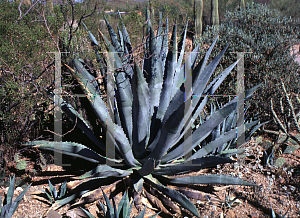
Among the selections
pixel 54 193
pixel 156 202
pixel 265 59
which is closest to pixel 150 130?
pixel 156 202

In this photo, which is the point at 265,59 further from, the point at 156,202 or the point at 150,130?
the point at 156,202

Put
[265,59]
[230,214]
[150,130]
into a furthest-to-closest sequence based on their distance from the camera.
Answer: [265,59] < [150,130] < [230,214]

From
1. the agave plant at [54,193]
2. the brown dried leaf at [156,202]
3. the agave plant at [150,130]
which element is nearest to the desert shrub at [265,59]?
the agave plant at [150,130]

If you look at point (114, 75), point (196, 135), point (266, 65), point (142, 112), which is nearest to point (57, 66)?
point (114, 75)

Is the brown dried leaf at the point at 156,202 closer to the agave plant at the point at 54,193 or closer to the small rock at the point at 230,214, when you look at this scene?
the small rock at the point at 230,214

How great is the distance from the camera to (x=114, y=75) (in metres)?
2.08

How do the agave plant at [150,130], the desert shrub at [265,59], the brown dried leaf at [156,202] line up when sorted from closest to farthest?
the agave plant at [150,130]
the brown dried leaf at [156,202]
the desert shrub at [265,59]

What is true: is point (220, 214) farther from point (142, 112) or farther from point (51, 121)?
point (51, 121)

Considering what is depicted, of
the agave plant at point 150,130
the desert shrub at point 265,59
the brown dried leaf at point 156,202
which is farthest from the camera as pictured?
the desert shrub at point 265,59

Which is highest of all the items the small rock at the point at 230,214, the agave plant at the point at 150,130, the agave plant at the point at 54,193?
the agave plant at the point at 150,130

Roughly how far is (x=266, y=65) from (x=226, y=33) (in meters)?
1.36

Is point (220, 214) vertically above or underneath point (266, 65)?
underneath

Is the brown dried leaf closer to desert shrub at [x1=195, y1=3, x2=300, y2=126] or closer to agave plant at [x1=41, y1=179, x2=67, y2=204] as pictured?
agave plant at [x1=41, y1=179, x2=67, y2=204]

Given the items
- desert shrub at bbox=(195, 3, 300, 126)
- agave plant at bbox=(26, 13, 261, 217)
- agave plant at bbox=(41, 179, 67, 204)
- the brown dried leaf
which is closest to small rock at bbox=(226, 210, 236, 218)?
agave plant at bbox=(26, 13, 261, 217)
